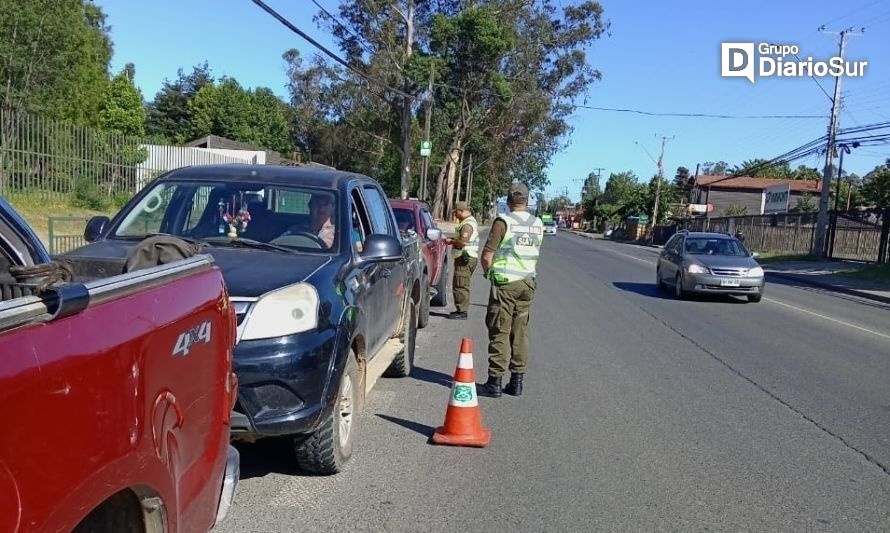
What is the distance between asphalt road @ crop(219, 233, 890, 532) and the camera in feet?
15.0

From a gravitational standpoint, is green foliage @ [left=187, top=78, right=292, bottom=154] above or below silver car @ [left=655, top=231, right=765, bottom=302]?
above

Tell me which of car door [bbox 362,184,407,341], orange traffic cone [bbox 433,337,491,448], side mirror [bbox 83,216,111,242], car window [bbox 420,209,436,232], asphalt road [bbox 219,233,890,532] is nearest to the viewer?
asphalt road [bbox 219,233,890,532]

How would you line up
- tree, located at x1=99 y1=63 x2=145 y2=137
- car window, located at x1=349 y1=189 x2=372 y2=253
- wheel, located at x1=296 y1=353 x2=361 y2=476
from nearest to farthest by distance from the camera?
wheel, located at x1=296 y1=353 x2=361 y2=476, car window, located at x1=349 y1=189 x2=372 y2=253, tree, located at x1=99 y1=63 x2=145 y2=137

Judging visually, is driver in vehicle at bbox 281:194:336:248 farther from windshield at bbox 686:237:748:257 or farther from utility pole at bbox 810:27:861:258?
utility pole at bbox 810:27:861:258

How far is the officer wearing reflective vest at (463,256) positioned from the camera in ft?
39.9

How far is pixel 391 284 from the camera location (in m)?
6.60

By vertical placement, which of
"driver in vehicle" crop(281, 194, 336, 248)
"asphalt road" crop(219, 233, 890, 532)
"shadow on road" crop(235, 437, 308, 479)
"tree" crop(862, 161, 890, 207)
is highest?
"tree" crop(862, 161, 890, 207)

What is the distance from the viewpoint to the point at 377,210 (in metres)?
7.14

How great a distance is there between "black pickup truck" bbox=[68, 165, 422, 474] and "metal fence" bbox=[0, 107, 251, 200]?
42.4ft

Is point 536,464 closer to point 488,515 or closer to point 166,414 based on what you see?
point 488,515

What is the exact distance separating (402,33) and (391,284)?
40.2 m

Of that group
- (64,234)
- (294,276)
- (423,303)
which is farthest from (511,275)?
(64,234)

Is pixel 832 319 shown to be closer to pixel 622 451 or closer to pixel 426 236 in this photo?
pixel 426 236

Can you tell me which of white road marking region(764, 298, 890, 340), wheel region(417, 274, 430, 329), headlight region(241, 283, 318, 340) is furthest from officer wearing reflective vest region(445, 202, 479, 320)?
headlight region(241, 283, 318, 340)
